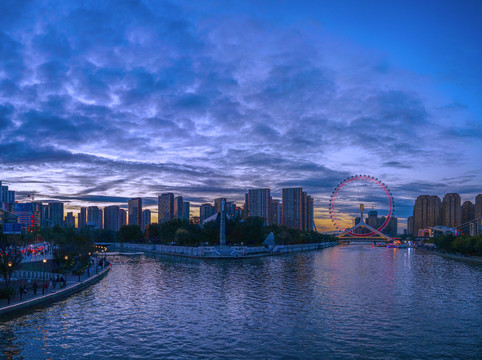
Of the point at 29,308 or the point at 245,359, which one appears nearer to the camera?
the point at 245,359

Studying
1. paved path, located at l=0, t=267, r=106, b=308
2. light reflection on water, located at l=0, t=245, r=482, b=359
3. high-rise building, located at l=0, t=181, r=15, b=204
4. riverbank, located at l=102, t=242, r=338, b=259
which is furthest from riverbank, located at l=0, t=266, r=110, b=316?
high-rise building, located at l=0, t=181, r=15, b=204

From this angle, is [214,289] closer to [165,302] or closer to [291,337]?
[165,302]

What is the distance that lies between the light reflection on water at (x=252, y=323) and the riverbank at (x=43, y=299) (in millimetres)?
993

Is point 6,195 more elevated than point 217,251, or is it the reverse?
point 6,195

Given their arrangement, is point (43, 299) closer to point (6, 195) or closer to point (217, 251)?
point (217, 251)

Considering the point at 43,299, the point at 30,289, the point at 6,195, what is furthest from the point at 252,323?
the point at 6,195

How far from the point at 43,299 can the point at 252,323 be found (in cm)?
1758

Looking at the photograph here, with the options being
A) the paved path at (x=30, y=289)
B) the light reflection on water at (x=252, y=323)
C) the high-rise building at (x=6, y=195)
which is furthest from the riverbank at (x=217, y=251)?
the high-rise building at (x=6, y=195)

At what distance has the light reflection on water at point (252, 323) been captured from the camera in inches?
893

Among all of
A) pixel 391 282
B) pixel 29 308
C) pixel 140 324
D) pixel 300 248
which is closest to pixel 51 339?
pixel 140 324

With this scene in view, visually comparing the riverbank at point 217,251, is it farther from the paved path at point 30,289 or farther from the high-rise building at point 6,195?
the high-rise building at point 6,195

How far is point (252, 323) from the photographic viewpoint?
2888cm

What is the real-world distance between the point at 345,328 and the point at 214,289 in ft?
65.9

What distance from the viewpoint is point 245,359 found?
21312mm
